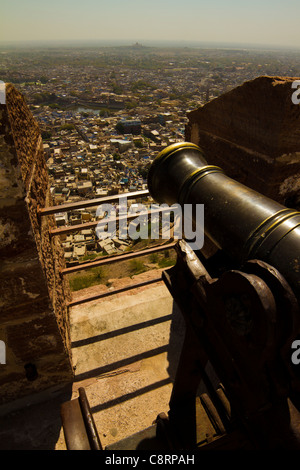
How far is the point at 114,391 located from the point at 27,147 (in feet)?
5.86

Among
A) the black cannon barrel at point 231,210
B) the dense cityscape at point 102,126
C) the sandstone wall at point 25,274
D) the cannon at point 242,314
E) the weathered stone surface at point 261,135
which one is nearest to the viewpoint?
the cannon at point 242,314

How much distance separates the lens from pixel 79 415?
126cm

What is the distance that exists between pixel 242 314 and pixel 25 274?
47.3 inches

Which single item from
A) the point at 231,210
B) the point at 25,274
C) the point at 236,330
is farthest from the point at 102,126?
the point at 236,330

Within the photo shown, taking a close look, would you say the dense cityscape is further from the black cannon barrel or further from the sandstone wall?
the black cannon barrel

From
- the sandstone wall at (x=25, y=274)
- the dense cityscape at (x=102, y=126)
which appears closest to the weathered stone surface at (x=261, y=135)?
the sandstone wall at (x=25, y=274)

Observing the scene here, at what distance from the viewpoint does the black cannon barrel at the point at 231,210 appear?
4.03 feet

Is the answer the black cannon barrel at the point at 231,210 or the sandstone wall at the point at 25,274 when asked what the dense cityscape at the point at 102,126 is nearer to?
the sandstone wall at the point at 25,274

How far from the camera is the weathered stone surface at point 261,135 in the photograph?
6.97ft

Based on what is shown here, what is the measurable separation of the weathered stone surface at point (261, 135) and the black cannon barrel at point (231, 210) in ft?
2.03

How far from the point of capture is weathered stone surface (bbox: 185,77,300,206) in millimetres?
2125

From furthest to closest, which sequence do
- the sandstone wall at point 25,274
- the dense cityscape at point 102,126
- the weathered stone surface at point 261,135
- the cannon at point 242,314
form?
the dense cityscape at point 102,126 → the weathered stone surface at point 261,135 → the sandstone wall at point 25,274 → the cannon at point 242,314

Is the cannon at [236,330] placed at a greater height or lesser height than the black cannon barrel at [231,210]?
lesser

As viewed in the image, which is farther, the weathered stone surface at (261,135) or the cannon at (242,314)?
the weathered stone surface at (261,135)
